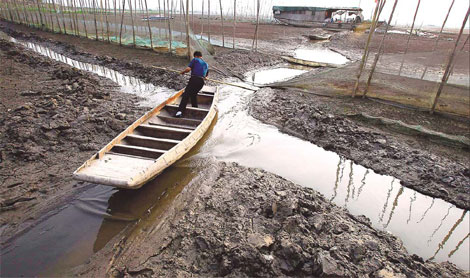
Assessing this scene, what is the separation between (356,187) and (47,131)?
6206 millimetres

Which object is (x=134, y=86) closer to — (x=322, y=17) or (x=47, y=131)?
(x=47, y=131)

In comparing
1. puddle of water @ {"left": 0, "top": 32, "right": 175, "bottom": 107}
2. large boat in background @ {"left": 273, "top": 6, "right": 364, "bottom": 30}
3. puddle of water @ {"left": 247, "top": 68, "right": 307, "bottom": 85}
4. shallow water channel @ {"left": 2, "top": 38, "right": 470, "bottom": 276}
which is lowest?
shallow water channel @ {"left": 2, "top": 38, "right": 470, "bottom": 276}

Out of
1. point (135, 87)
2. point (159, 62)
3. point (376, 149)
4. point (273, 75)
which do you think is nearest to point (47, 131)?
point (135, 87)

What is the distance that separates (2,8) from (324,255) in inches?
1782

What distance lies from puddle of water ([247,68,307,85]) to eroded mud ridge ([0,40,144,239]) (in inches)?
232

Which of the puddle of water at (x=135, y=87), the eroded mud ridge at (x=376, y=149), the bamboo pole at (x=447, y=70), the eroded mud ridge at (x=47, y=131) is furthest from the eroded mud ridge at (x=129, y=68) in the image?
the bamboo pole at (x=447, y=70)

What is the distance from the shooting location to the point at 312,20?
39531 millimetres

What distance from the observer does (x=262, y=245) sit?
2.85 meters

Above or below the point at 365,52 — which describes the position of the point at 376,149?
below

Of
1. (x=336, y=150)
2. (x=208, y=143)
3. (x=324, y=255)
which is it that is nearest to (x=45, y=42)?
(x=208, y=143)

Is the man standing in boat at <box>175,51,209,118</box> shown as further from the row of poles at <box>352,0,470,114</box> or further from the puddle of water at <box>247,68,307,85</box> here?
the puddle of water at <box>247,68,307,85</box>

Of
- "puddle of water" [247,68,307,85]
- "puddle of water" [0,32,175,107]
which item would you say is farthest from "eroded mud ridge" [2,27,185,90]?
"puddle of water" [247,68,307,85]

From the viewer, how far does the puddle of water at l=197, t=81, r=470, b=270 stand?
3.67m

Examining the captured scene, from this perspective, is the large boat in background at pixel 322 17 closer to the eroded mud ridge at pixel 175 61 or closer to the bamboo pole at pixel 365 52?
the eroded mud ridge at pixel 175 61
